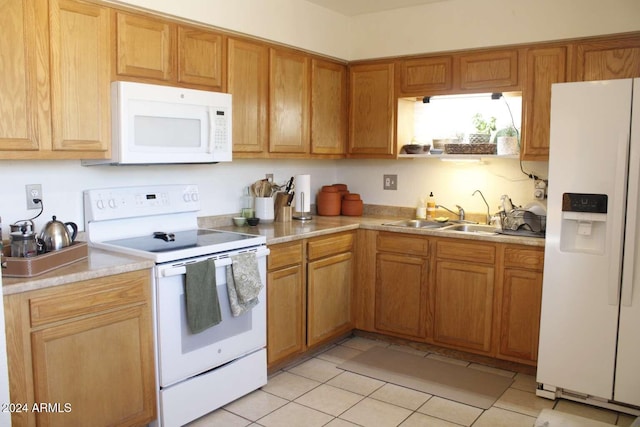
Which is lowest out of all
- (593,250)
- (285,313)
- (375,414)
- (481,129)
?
(375,414)

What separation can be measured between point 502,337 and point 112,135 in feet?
8.68

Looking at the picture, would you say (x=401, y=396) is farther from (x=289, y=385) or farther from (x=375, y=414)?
(x=289, y=385)

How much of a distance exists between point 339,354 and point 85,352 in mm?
1947

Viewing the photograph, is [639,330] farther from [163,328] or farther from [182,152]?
[182,152]

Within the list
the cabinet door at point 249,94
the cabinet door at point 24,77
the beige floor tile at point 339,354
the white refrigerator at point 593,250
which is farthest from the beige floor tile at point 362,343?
the cabinet door at point 24,77

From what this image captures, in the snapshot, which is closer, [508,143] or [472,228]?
[508,143]

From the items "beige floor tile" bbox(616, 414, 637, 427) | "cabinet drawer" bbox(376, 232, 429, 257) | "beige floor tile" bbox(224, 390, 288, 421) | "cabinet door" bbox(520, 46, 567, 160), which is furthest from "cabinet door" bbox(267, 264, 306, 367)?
"beige floor tile" bbox(616, 414, 637, 427)

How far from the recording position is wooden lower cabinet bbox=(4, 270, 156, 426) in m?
2.11

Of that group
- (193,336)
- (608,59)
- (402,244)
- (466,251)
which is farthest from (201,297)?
(608,59)

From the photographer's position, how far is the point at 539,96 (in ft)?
11.6

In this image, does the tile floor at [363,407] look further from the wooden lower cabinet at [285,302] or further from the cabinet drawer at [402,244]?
the cabinet drawer at [402,244]

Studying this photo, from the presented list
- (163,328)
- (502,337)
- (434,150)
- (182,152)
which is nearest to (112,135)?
(182,152)

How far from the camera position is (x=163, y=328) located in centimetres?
259

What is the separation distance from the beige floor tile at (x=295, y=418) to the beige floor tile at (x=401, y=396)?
0.41 meters
